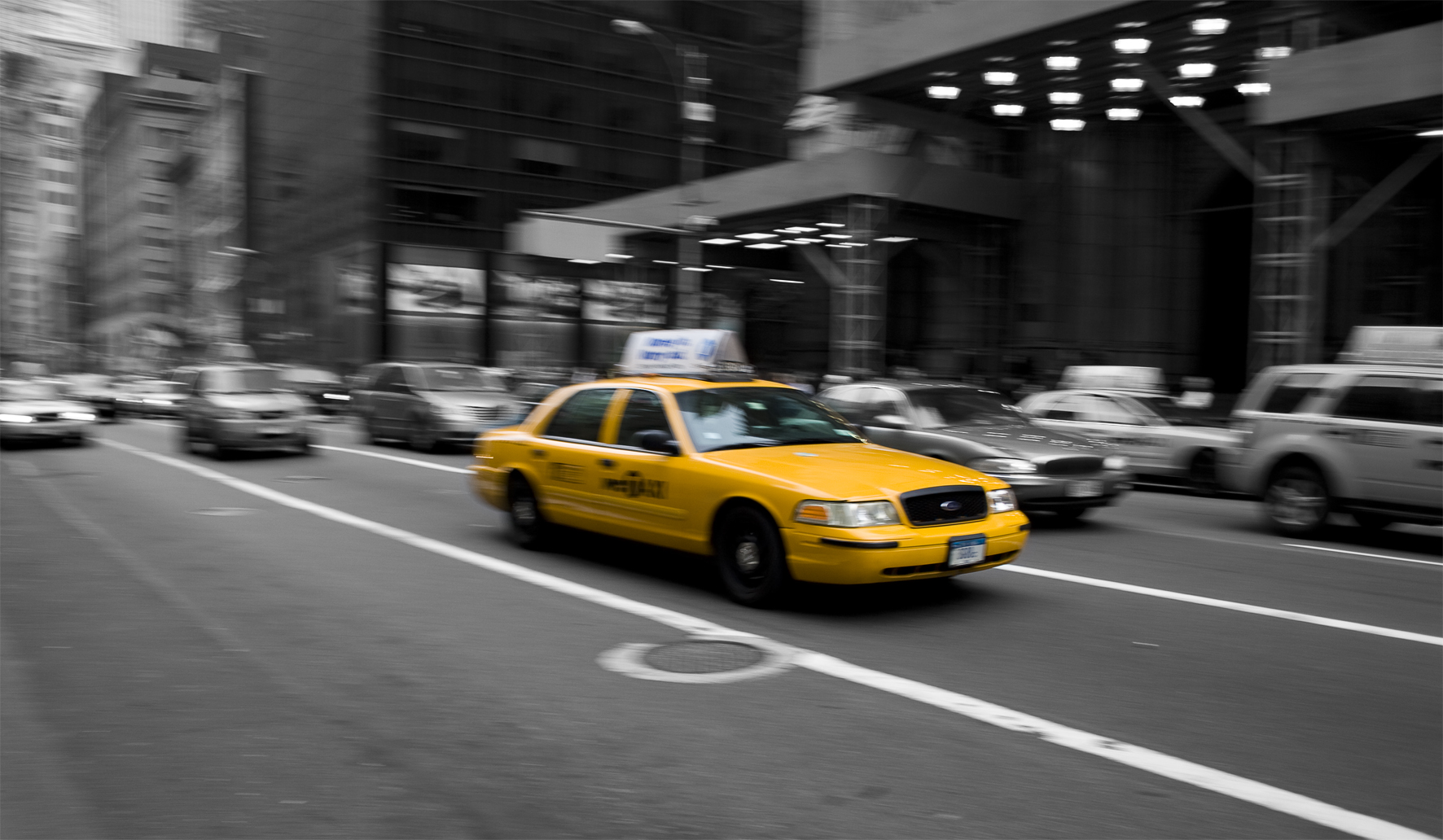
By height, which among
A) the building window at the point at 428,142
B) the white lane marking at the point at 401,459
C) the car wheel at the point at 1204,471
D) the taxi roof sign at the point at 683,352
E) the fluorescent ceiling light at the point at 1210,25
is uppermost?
the building window at the point at 428,142

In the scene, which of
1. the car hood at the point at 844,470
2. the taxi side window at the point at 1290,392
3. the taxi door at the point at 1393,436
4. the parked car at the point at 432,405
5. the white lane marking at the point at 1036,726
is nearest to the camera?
the white lane marking at the point at 1036,726

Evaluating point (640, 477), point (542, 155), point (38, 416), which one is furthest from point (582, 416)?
point (542, 155)

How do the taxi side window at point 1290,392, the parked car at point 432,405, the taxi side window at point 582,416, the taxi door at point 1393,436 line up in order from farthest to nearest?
the parked car at point 432,405, the taxi side window at point 1290,392, the taxi door at point 1393,436, the taxi side window at point 582,416

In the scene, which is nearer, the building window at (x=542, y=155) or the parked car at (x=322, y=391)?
the parked car at (x=322, y=391)

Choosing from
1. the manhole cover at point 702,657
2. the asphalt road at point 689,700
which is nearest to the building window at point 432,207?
the asphalt road at point 689,700

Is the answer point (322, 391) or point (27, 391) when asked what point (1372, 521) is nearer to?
point (27, 391)

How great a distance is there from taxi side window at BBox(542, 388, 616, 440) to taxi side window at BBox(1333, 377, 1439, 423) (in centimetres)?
721

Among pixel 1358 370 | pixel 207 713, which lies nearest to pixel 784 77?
pixel 1358 370

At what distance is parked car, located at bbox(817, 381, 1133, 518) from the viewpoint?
10570 millimetres

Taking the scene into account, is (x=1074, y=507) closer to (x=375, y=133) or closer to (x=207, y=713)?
(x=207, y=713)

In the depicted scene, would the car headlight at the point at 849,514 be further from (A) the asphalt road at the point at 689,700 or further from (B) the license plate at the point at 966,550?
(A) the asphalt road at the point at 689,700

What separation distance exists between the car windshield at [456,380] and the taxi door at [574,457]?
41.1 feet

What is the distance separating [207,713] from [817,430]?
4410mm

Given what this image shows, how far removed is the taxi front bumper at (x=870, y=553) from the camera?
20.8ft
